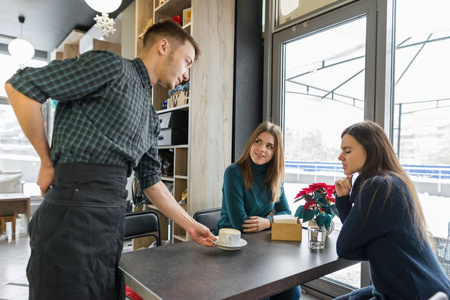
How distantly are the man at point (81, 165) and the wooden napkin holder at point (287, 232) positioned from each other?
0.78 metres

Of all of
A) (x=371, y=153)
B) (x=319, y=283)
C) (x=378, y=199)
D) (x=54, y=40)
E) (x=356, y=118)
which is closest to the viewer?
(x=378, y=199)

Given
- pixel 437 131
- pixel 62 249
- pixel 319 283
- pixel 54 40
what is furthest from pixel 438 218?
pixel 54 40

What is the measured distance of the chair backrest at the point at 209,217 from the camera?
2.11 meters

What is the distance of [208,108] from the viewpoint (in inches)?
107

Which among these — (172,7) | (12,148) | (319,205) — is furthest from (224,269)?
(12,148)

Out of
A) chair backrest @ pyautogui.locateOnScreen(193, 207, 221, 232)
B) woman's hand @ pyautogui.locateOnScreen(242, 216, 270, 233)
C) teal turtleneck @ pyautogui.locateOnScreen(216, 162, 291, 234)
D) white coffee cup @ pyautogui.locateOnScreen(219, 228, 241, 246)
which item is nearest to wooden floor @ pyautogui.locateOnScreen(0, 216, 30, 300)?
chair backrest @ pyautogui.locateOnScreen(193, 207, 221, 232)

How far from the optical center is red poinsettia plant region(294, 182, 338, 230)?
150cm

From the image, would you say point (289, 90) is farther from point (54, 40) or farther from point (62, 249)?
point (54, 40)

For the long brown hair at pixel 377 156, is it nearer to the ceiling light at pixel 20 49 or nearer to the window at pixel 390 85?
the window at pixel 390 85

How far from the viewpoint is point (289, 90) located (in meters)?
2.88

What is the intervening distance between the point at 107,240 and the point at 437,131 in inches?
79.2

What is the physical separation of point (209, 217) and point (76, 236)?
3.94 feet

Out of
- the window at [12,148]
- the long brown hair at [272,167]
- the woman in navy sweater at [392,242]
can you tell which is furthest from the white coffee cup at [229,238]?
the window at [12,148]

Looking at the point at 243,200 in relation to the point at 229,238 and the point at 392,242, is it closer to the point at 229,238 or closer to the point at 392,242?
the point at 229,238
